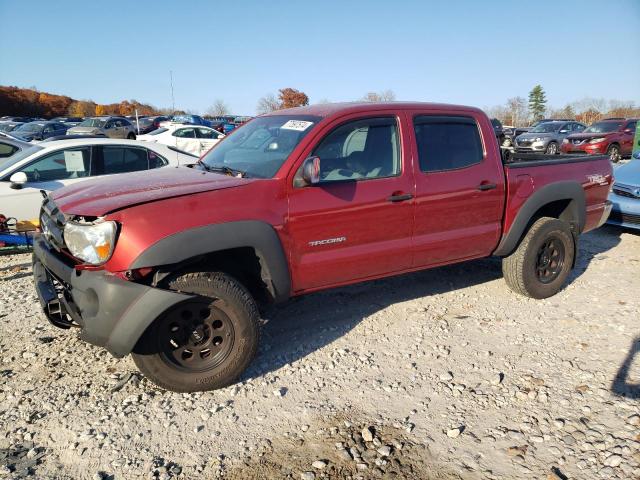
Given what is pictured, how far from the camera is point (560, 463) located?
262cm

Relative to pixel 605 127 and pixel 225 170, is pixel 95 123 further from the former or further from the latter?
pixel 225 170

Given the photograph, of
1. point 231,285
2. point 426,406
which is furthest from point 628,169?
point 231,285

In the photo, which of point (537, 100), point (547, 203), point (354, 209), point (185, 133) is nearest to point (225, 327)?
point (354, 209)

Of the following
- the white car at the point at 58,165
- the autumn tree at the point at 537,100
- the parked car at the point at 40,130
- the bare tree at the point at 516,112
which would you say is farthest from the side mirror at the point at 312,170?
the autumn tree at the point at 537,100

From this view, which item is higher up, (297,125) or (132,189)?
(297,125)

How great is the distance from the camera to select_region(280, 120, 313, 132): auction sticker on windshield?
3688 mm

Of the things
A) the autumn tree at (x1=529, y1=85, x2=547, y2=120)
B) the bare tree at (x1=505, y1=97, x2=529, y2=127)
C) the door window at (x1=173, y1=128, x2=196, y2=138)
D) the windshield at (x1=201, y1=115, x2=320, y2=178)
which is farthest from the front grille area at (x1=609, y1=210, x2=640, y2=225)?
the autumn tree at (x1=529, y1=85, x2=547, y2=120)

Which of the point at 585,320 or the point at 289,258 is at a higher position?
the point at 289,258

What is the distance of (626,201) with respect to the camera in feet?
23.4

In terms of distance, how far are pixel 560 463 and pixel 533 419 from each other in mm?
394

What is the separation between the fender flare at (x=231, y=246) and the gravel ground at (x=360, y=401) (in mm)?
733

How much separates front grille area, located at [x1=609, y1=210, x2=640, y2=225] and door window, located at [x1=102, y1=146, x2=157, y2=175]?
6.82 metres

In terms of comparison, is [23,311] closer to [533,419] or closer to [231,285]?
[231,285]

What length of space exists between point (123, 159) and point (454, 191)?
476 cm
